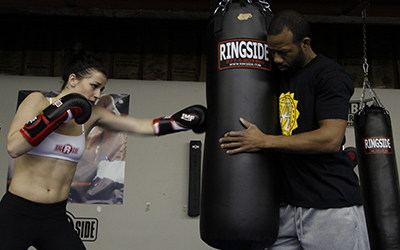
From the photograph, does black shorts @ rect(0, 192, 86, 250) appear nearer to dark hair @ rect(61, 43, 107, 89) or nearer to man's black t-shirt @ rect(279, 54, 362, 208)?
dark hair @ rect(61, 43, 107, 89)

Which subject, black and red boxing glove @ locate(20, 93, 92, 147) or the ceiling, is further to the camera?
the ceiling

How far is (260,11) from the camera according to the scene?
1.75 m


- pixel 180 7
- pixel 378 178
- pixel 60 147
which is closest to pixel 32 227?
pixel 60 147

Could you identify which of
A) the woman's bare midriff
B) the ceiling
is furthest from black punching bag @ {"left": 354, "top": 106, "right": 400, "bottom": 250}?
the woman's bare midriff

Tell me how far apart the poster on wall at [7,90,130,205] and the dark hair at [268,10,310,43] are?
286 cm

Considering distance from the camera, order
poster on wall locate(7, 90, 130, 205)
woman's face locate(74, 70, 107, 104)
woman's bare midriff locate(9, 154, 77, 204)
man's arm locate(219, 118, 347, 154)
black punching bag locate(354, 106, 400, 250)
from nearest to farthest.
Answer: man's arm locate(219, 118, 347, 154), woman's bare midriff locate(9, 154, 77, 204), woman's face locate(74, 70, 107, 104), black punching bag locate(354, 106, 400, 250), poster on wall locate(7, 90, 130, 205)

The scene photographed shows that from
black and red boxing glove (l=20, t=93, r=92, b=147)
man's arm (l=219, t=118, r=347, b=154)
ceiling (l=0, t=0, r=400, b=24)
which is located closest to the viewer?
man's arm (l=219, t=118, r=347, b=154)

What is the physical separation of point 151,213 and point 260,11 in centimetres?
286

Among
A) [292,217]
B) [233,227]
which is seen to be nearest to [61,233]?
[233,227]

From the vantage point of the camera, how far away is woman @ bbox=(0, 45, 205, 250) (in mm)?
1741

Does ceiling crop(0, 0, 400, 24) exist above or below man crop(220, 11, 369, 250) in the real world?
above

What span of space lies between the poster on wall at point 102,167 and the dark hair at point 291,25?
2861mm

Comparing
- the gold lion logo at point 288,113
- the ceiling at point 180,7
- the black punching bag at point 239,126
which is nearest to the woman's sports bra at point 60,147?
the black punching bag at point 239,126

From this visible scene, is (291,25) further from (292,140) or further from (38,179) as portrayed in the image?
(38,179)
